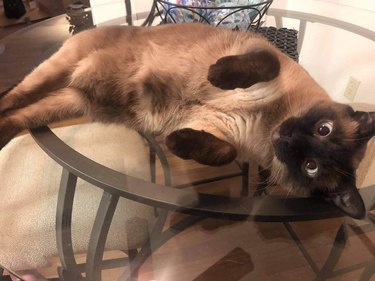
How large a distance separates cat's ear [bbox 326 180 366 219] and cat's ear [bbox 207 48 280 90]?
12.7 inches

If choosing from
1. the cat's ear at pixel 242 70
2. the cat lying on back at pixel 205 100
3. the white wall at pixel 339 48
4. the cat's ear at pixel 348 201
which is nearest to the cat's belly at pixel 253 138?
the cat lying on back at pixel 205 100

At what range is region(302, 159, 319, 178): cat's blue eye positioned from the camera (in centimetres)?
82

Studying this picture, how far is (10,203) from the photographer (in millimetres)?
999

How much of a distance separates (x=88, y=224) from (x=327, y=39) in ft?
4.34

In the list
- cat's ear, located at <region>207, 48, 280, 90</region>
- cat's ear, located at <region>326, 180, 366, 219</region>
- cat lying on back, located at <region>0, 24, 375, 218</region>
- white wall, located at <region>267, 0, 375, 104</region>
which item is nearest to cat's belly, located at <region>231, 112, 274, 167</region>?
cat lying on back, located at <region>0, 24, 375, 218</region>

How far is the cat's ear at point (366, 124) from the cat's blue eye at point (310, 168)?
0.47 feet

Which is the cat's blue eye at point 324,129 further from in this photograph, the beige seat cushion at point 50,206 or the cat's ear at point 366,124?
the beige seat cushion at point 50,206

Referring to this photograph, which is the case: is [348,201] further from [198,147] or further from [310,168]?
[198,147]

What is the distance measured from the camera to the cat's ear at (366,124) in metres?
0.83

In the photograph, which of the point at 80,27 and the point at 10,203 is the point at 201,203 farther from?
the point at 80,27

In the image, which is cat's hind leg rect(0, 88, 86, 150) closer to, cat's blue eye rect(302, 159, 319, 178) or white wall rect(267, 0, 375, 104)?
cat's blue eye rect(302, 159, 319, 178)

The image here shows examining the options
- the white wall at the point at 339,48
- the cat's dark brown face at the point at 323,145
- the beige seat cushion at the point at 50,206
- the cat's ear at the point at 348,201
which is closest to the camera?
the cat's ear at the point at 348,201

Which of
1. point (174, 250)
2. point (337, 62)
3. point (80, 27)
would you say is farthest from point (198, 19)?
point (174, 250)

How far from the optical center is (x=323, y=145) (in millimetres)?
812
